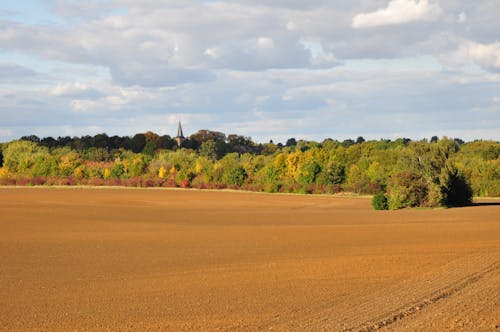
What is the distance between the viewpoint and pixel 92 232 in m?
33.2

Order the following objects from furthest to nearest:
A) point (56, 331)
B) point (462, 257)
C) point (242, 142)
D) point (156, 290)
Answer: point (242, 142) < point (462, 257) < point (156, 290) < point (56, 331)

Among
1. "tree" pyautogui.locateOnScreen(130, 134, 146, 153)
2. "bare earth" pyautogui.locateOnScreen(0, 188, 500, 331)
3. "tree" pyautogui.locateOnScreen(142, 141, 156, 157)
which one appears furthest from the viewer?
"tree" pyautogui.locateOnScreen(130, 134, 146, 153)

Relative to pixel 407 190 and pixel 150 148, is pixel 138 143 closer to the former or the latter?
pixel 150 148

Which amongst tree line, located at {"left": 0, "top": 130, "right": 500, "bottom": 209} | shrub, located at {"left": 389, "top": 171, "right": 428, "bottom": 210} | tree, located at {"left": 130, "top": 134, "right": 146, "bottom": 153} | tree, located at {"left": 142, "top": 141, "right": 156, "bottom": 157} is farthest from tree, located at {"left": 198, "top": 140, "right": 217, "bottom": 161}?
shrub, located at {"left": 389, "top": 171, "right": 428, "bottom": 210}

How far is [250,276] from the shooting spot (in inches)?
755

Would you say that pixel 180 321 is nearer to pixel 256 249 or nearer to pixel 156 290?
pixel 156 290

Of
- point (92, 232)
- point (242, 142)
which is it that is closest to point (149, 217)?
point (92, 232)

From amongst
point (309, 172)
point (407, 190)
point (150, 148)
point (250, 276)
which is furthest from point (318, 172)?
point (150, 148)

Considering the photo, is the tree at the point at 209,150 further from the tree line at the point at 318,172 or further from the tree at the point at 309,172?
the tree at the point at 309,172

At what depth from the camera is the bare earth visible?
44.3 feet

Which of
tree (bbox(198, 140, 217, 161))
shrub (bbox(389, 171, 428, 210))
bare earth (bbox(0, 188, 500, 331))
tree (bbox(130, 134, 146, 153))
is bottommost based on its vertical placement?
bare earth (bbox(0, 188, 500, 331))

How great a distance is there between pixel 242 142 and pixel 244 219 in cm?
15470

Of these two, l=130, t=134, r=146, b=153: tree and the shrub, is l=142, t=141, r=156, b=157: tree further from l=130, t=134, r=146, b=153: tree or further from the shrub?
the shrub

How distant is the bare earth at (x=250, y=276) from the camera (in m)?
13.5
